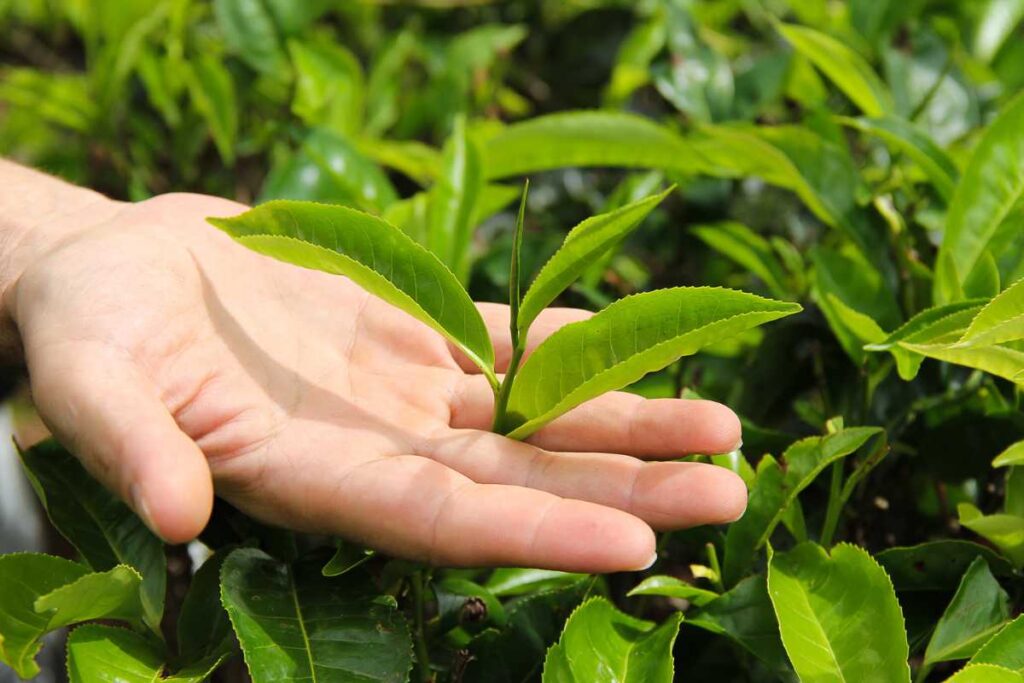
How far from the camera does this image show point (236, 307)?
3.51ft

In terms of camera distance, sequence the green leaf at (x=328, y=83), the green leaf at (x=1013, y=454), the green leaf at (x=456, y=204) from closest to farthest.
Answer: the green leaf at (x=1013, y=454), the green leaf at (x=456, y=204), the green leaf at (x=328, y=83)

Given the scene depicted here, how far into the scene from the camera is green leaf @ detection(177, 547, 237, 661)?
0.94 metres

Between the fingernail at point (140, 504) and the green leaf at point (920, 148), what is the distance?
0.94 meters

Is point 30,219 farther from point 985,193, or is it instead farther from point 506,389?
point 985,193

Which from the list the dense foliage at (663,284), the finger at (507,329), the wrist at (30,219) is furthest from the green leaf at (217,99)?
the finger at (507,329)

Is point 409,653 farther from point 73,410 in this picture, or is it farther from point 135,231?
point 135,231

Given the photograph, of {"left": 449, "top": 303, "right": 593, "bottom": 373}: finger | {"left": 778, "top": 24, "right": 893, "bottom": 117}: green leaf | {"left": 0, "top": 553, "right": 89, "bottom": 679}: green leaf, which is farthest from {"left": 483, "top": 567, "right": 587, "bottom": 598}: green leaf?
{"left": 778, "top": 24, "right": 893, "bottom": 117}: green leaf

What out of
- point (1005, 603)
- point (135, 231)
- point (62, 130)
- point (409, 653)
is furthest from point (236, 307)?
point (62, 130)

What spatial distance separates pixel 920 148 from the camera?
125cm

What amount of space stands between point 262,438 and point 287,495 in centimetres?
6

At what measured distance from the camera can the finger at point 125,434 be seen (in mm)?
761

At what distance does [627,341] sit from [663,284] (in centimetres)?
82

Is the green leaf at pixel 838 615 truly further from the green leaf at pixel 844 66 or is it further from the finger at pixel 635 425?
the green leaf at pixel 844 66

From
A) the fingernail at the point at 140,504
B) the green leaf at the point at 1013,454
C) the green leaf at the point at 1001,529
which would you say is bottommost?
the green leaf at the point at 1001,529
